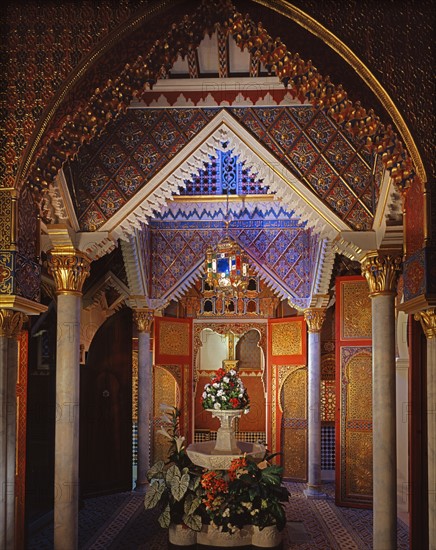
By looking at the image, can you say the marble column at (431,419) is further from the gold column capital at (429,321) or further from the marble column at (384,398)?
the marble column at (384,398)

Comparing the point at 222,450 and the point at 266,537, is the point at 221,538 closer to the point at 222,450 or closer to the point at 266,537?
the point at 266,537

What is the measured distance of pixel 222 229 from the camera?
999 cm

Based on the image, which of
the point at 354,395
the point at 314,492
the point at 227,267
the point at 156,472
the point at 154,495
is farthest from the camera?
the point at 314,492

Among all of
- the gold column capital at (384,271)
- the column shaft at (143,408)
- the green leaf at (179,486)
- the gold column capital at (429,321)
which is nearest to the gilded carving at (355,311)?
the column shaft at (143,408)

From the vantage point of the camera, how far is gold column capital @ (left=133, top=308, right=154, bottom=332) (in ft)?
34.2

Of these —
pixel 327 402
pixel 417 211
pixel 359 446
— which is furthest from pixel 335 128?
pixel 327 402

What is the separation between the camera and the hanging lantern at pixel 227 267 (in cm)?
819

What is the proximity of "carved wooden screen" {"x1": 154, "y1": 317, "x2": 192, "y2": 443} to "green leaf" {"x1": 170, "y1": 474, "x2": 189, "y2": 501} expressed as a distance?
14.7 feet

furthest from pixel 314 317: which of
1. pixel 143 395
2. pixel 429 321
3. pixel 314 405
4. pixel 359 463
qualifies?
pixel 429 321

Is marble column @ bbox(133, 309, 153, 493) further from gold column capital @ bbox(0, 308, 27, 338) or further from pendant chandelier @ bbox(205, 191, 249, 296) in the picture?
gold column capital @ bbox(0, 308, 27, 338)

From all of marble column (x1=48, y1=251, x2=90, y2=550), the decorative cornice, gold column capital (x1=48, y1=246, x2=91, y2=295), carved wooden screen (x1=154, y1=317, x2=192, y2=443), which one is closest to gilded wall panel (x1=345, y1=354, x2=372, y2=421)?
the decorative cornice

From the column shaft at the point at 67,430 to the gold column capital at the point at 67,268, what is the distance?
83 mm

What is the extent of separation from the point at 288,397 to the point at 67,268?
6678 mm

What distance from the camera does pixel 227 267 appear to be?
8.23m
